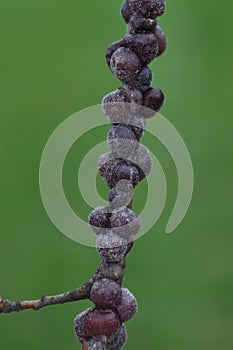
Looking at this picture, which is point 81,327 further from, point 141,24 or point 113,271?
point 141,24

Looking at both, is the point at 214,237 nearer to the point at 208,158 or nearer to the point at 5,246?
the point at 208,158

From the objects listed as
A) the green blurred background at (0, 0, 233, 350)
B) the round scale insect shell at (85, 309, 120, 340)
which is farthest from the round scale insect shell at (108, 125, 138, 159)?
the green blurred background at (0, 0, 233, 350)

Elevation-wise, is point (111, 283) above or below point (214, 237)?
below

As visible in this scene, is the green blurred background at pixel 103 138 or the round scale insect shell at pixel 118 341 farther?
the green blurred background at pixel 103 138

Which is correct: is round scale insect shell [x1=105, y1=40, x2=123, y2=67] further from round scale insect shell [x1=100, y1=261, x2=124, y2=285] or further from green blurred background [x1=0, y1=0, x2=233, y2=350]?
green blurred background [x1=0, y1=0, x2=233, y2=350]

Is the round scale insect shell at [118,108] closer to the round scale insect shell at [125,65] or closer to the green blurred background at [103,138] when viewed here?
the round scale insect shell at [125,65]

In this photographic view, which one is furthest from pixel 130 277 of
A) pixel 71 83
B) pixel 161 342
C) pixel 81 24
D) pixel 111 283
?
pixel 111 283

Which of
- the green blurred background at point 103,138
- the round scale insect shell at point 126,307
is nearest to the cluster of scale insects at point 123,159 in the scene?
the round scale insect shell at point 126,307

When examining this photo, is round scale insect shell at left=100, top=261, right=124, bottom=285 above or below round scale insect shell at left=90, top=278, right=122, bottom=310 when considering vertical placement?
above
